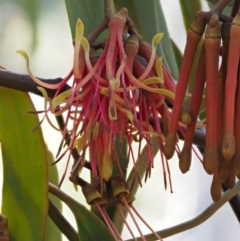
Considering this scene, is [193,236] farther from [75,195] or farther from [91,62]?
[91,62]

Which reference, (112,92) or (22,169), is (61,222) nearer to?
(22,169)

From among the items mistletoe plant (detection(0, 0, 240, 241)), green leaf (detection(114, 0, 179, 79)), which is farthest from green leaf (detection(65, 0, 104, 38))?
green leaf (detection(114, 0, 179, 79))

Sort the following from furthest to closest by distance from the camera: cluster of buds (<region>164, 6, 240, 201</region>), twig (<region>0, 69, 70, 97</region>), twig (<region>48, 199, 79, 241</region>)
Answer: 1. twig (<region>48, 199, 79, 241</region>)
2. twig (<region>0, 69, 70, 97</region>)
3. cluster of buds (<region>164, 6, 240, 201</region>)

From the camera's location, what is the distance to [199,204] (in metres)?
1.17

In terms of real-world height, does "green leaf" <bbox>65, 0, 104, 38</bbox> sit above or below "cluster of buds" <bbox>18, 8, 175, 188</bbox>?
above

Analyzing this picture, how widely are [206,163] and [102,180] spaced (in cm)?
13

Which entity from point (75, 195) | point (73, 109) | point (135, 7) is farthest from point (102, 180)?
point (75, 195)

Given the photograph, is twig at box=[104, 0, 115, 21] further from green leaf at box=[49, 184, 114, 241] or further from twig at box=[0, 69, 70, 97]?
green leaf at box=[49, 184, 114, 241]

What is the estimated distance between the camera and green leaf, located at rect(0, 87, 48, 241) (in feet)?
1.69

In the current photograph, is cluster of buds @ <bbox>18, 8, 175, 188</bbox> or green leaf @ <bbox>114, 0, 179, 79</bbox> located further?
green leaf @ <bbox>114, 0, 179, 79</bbox>

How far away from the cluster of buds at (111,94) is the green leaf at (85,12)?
2.2 inches

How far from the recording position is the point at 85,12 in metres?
0.47

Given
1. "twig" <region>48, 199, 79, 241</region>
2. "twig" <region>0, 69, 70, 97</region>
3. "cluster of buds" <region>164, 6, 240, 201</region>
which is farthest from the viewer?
"twig" <region>48, 199, 79, 241</region>

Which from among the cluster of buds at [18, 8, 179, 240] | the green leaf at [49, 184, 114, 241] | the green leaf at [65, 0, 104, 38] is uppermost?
the green leaf at [65, 0, 104, 38]
